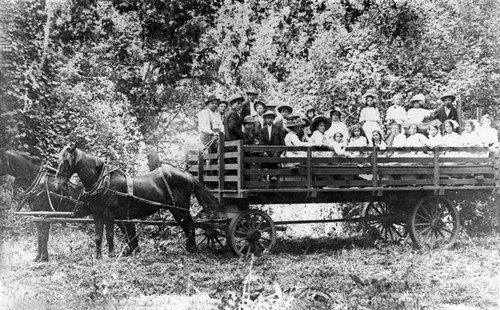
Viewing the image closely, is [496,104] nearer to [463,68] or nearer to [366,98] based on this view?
[463,68]

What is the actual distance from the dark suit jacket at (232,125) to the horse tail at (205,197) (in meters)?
0.91

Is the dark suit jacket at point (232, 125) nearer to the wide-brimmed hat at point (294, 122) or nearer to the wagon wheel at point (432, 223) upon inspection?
the wide-brimmed hat at point (294, 122)

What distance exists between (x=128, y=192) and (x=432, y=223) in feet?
18.4

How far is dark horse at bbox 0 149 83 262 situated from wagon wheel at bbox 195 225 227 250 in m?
2.21

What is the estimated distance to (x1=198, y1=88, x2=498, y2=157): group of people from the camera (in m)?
10.1

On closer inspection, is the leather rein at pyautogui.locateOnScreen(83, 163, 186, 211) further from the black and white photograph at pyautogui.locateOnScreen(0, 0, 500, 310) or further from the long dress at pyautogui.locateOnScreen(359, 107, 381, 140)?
the long dress at pyautogui.locateOnScreen(359, 107, 381, 140)

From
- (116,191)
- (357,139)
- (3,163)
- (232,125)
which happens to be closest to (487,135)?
(357,139)

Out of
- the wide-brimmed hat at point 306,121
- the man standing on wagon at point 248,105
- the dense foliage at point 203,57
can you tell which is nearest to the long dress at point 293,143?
the wide-brimmed hat at point 306,121

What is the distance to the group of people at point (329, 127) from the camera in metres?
10.1

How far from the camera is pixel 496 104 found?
44.9 feet

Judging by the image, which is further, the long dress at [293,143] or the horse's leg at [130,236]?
the long dress at [293,143]

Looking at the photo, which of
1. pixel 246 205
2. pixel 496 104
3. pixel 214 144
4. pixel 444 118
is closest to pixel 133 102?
pixel 214 144

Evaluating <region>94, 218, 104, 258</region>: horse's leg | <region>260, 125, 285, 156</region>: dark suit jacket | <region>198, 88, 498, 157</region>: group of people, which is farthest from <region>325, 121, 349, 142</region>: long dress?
<region>94, 218, 104, 258</region>: horse's leg

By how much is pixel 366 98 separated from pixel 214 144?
341cm
